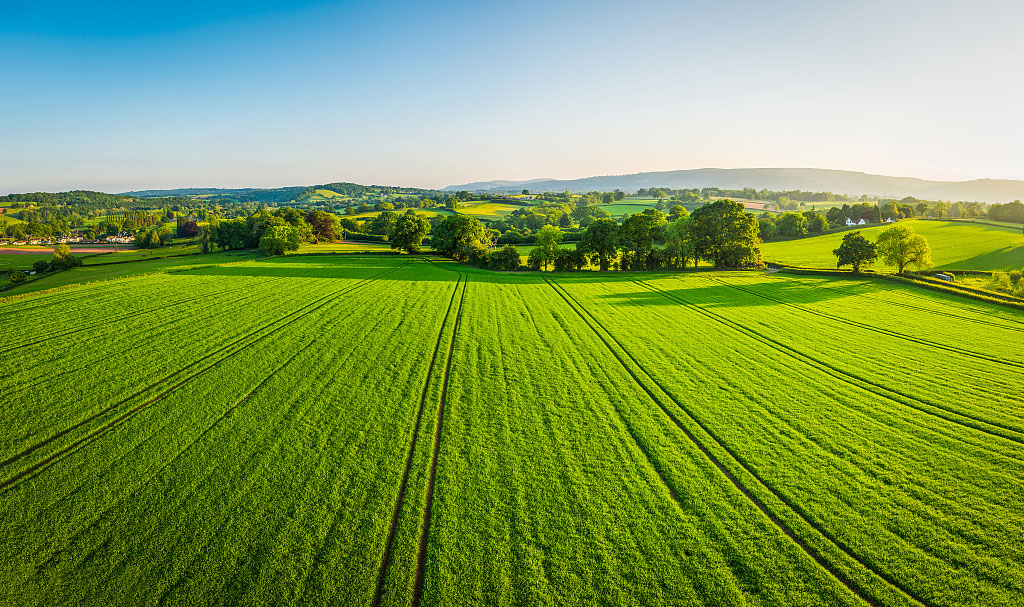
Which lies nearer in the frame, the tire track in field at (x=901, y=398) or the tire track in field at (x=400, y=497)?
the tire track in field at (x=400, y=497)

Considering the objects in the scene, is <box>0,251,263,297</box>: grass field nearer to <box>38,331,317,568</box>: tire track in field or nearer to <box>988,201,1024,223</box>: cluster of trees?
<box>38,331,317,568</box>: tire track in field

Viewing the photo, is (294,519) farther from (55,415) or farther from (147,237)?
(147,237)

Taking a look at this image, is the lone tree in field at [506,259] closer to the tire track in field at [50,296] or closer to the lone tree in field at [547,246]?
the lone tree in field at [547,246]

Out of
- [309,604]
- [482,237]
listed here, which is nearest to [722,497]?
[309,604]

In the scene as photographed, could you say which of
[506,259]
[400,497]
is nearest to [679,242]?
[506,259]

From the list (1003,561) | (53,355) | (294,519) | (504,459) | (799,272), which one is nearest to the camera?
(1003,561)

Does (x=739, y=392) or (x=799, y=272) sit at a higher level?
(x=799, y=272)

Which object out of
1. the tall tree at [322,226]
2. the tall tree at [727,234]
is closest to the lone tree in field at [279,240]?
the tall tree at [322,226]

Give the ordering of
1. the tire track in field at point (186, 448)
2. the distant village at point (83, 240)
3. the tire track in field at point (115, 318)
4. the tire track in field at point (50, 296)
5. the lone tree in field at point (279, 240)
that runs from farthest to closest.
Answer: the distant village at point (83, 240)
the lone tree in field at point (279, 240)
the tire track in field at point (50, 296)
the tire track in field at point (115, 318)
the tire track in field at point (186, 448)
